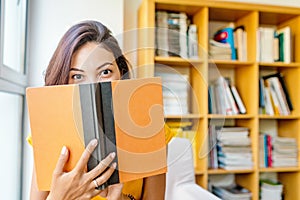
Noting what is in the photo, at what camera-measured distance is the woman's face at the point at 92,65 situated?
722 mm

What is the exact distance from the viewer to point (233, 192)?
83.6 inches

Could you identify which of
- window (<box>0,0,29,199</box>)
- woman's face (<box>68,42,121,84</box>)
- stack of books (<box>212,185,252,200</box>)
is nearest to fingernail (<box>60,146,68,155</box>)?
woman's face (<box>68,42,121,84</box>)

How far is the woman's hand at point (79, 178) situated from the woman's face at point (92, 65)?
155mm

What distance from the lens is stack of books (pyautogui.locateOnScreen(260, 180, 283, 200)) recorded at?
85.8 inches

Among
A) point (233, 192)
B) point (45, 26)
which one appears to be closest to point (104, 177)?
point (45, 26)

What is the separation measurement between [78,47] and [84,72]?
3.0 inches

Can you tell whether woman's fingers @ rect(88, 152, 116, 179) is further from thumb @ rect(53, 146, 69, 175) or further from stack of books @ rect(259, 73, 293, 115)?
stack of books @ rect(259, 73, 293, 115)

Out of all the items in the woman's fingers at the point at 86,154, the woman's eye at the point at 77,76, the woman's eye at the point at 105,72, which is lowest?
the woman's fingers at the point at 86,154

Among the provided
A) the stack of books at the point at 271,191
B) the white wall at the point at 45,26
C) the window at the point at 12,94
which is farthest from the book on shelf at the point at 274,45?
the window at the point at 12,94

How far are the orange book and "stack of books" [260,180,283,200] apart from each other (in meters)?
1.73

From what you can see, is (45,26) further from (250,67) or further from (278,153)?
(278,153)

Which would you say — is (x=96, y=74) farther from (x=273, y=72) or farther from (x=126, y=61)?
(x=273, y=72)

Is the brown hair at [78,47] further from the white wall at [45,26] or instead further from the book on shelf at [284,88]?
the book on shelf at [284,88]

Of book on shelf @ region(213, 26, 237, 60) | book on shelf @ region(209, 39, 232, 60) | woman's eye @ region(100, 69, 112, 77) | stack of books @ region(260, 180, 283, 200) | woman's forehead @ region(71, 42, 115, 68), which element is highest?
book on shelf @ region(213, 26, 237, 60)
